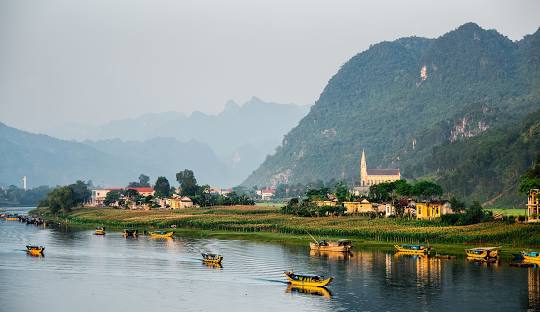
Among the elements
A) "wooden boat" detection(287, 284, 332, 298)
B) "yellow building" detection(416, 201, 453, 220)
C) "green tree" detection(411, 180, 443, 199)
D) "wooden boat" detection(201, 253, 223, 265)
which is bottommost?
"wooden boat" detection(287, 284, 332, 298)

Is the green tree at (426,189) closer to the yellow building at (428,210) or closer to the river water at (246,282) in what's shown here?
the yellow building at (428,210)

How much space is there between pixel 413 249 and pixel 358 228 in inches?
1037

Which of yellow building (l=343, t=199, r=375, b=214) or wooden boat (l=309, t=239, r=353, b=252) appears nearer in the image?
wooden boat (l=309, t=239, r=353, b=252)

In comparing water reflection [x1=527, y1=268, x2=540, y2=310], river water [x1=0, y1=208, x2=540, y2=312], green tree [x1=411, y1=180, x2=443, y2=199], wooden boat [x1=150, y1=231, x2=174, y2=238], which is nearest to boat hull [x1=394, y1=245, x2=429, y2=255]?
river water [x1=0, y1=208, x2=540, y2=312]

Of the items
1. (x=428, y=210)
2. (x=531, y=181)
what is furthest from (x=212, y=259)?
(x=531, y=181)

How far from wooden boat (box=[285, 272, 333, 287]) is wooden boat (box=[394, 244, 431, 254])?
30197 mm

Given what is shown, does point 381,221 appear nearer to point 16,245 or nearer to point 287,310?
point 16,245

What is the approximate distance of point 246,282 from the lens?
9856cm

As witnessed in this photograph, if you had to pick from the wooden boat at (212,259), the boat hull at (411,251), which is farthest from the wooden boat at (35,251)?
the boat hull at (411,251)

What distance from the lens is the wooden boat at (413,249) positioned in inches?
4835

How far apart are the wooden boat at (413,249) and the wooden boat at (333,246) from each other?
7.51 meters

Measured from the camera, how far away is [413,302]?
8525 centimetres

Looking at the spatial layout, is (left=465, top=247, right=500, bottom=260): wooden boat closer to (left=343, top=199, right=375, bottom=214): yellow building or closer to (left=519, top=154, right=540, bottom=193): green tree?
(left=519, top=154, right=540, bottom=193): green tree

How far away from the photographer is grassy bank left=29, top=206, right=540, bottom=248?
13088 cm
